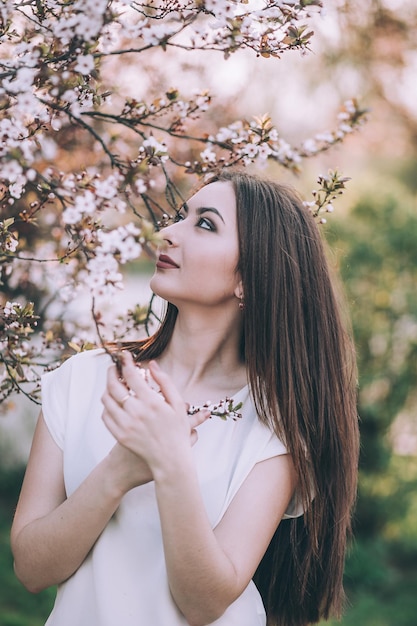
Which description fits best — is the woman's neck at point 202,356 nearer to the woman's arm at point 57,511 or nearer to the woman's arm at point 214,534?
the woman's arm at point 214,534

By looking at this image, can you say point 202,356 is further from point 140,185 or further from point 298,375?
point 140,185

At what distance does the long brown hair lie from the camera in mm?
1953

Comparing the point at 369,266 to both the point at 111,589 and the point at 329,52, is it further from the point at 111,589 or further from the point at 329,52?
the point at 111,589

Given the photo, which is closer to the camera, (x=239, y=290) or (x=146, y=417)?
(x=146, y=417)

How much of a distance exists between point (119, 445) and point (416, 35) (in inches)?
234

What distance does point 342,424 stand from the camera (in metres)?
2.03

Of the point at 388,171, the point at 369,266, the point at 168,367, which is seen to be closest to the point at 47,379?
the point at 168,367

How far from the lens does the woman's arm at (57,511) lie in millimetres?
1581

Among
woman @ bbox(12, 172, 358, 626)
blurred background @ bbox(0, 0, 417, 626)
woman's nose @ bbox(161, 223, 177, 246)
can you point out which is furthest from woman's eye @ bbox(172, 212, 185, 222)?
blurred background @ bbox(0, 0, 417, 626)

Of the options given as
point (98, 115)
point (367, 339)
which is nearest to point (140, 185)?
point (98, 115)

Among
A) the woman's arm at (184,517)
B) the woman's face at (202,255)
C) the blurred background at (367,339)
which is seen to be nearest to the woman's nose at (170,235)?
the woman's face at (202,255)

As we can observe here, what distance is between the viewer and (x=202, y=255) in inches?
74.7

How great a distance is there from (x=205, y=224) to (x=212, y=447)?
57 cm

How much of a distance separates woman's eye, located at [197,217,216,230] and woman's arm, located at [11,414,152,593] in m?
0.63
